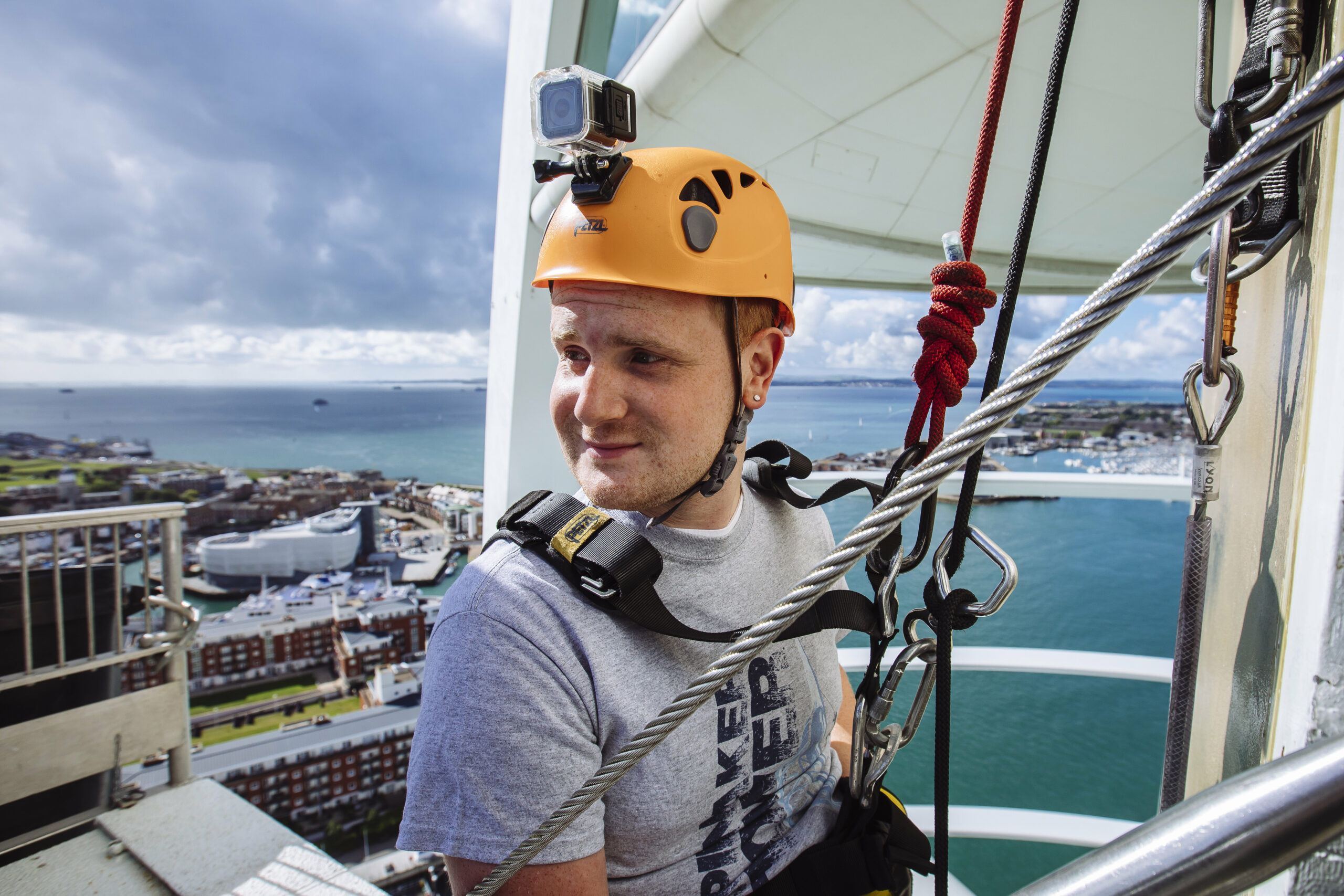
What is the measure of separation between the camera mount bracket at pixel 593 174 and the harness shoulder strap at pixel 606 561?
17.7 inches

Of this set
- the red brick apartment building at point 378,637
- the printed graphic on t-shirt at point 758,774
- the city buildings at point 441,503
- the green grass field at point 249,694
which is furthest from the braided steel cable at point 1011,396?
the green grass field at point 249,694

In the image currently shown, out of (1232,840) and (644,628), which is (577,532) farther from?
(1232,840)

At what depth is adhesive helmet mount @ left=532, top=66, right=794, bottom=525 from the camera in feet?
2.58

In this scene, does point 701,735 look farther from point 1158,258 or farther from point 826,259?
point 826,259

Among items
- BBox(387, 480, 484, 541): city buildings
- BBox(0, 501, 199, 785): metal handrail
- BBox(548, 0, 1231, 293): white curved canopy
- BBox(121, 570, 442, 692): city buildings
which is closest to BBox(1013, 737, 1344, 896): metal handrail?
BBox(548, 0, 1231, 293): white curved canopy

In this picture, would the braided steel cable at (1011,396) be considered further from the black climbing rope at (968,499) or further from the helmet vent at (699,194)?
the helmet vent at (699,194)

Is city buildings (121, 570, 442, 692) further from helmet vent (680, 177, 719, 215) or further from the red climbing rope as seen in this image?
the red climbing rope

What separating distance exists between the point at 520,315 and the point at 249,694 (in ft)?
49.2

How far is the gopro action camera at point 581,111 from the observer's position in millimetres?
766

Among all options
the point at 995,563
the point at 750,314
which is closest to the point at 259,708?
the point at 750,314

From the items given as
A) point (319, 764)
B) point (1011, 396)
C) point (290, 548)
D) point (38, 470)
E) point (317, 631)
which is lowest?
point (319, 764)

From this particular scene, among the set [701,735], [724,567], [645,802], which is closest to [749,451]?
[724,567]

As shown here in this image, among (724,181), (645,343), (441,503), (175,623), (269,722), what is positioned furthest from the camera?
(441,503)

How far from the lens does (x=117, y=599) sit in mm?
2900
